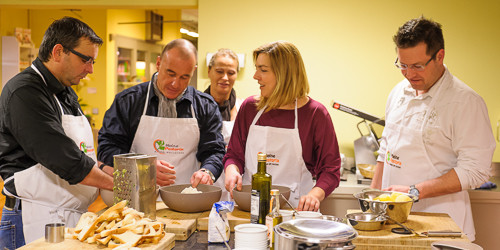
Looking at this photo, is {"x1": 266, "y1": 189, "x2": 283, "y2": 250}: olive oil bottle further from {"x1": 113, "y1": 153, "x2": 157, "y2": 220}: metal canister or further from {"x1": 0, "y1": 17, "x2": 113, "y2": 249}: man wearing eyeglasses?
{"x1": 0, "y1": 17, "x2": 113, "y2": 249}: man wearing eyeglasses

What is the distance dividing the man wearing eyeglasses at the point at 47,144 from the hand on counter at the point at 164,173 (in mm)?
230

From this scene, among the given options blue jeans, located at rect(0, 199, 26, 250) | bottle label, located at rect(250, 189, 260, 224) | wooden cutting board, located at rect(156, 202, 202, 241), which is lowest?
blue jeans, located at rect(0, 199, 26, 250)

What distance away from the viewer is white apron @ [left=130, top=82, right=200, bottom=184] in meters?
2.62

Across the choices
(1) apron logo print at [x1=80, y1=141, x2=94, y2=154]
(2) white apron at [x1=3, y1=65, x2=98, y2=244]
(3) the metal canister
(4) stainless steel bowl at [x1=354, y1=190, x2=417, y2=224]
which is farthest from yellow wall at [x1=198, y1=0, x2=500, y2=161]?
(3) the metal canister

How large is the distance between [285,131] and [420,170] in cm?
72

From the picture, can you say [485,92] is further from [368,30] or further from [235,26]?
[235,26]

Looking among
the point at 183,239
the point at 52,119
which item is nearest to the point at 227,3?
the point at 52,119

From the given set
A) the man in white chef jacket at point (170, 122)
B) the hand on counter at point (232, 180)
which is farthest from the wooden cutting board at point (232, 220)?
the man in white chef jacket at point (170, 122)

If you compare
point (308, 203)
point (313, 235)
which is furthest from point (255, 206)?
point (313, 235)

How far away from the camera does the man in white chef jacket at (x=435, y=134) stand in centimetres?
224

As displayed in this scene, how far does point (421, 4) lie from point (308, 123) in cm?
216

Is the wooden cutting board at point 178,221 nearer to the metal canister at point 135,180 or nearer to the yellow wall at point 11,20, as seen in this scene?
the metal canister at point 135,180

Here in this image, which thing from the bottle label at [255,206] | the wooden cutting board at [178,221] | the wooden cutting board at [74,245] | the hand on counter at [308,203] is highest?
the bottle label at [255,206]

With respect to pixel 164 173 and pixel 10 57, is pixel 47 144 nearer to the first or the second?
pixel 164 173
